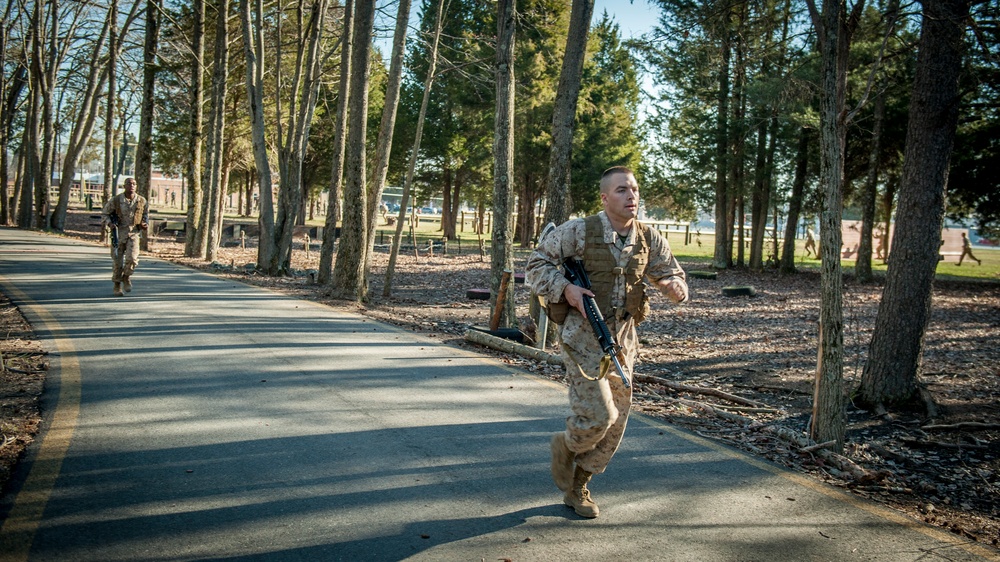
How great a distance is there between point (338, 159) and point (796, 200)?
20.2 m

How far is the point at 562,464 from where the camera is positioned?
503 cm

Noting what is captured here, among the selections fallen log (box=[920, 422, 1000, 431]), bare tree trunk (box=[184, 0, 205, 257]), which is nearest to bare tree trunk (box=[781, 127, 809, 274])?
bare tree trunk (box=[184, 0, 205, 257])

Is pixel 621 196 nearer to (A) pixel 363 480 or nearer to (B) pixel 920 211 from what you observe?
(A) pixel 363 480

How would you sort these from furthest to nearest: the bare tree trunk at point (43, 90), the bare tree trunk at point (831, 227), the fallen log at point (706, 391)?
the bare tree trunk at point (43, 90) → the fallen log at point (706, 391) → the bare tree trunk at point (831, 227)

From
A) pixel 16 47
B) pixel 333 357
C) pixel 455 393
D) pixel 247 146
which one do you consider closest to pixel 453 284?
pixel 333 357

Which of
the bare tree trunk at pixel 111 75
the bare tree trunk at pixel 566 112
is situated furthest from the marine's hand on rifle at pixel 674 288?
the bare tree trunk at pixel 111 75

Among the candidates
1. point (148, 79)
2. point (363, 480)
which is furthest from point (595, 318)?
point (148, 79)

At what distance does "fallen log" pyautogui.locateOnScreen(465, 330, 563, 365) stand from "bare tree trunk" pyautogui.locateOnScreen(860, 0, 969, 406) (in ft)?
13.0

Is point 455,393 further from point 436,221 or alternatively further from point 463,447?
point 436,221

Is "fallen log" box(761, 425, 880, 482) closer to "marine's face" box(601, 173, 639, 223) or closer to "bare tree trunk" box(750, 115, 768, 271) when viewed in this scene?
"marine's face" box(601, 173, 639, 223)

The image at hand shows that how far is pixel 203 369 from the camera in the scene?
28.8ft

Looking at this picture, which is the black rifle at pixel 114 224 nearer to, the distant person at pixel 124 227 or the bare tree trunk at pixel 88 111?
the distant person at pixel 124 227

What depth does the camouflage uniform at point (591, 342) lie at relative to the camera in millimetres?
4828

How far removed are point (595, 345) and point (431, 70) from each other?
15.4 meters
